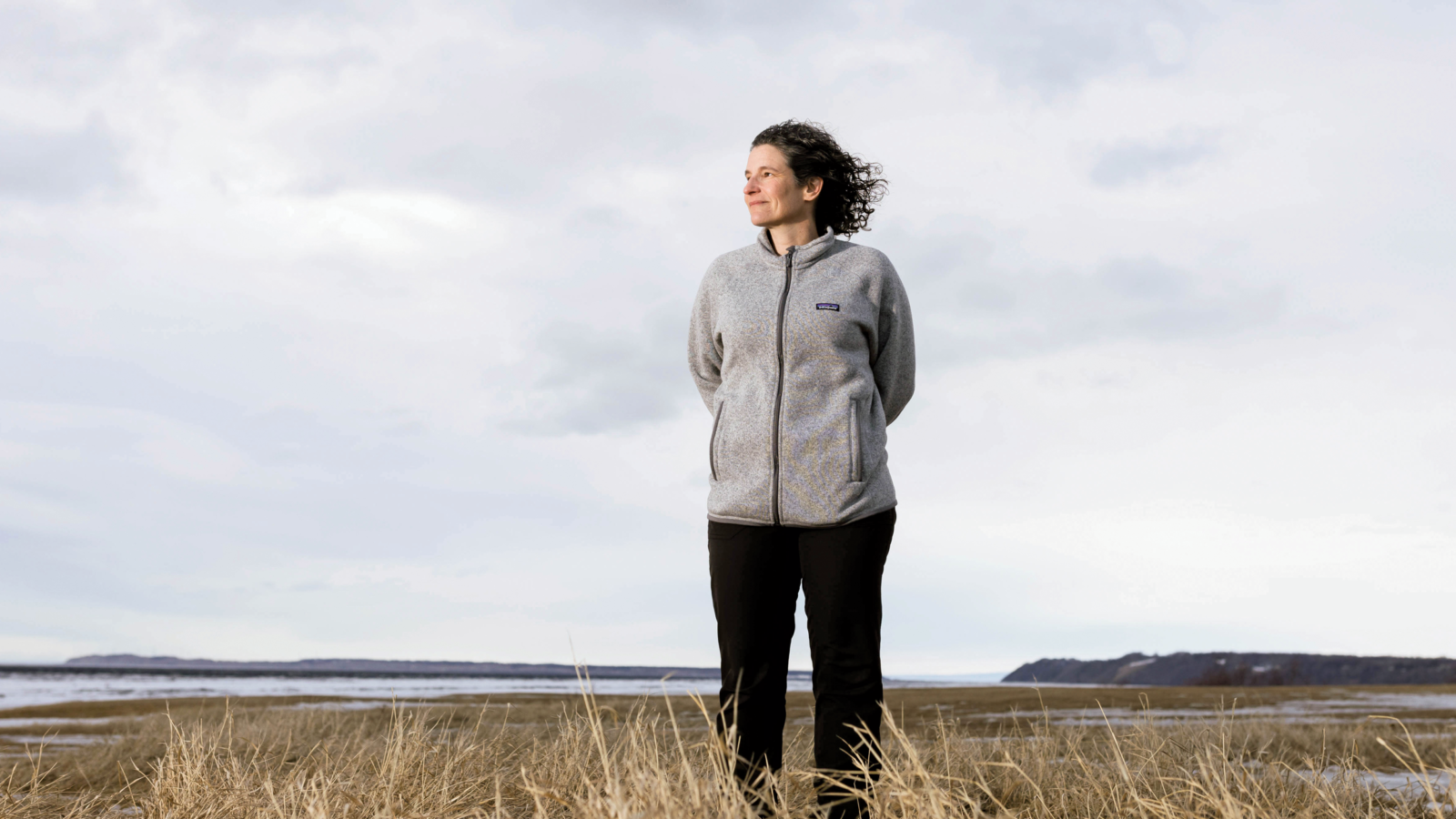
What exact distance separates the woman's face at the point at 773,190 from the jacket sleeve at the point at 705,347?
291 mm

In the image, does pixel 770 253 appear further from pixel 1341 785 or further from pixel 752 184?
pixel 1341 785

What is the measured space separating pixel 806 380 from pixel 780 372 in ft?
0.29

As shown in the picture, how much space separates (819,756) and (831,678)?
0.24 meters

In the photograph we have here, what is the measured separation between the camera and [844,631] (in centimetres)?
276

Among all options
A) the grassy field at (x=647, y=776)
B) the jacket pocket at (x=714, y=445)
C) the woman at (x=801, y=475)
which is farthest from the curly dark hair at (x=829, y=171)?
the grassy field at (x=647, y=776)

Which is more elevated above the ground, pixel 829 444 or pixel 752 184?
pixel 752 184

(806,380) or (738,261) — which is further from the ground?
(738,261)

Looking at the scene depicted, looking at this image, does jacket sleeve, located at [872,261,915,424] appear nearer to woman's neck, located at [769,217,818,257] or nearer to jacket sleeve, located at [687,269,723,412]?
woman's neck, located at [769,217,818,257]

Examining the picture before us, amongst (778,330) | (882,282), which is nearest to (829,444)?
(778,330)

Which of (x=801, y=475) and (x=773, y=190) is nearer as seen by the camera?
(x=801, y=475)

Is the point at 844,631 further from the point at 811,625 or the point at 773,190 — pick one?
→ the point at 773,190

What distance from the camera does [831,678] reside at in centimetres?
280

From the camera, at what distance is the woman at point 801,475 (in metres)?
2.76

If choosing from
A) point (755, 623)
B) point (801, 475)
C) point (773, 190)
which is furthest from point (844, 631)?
point (773, 190)
